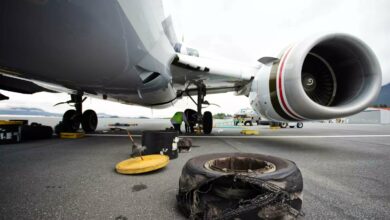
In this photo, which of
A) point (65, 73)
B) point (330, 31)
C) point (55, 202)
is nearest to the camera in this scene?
point (55, 202)

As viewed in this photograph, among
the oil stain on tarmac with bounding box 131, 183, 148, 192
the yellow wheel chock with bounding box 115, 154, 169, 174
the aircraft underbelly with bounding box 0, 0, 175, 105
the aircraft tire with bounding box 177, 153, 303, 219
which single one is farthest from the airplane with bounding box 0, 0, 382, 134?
the aircraft tire with bounding box 177, 153, 303, 219

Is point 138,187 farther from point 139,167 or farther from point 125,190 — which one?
point 139,167

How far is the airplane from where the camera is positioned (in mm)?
1428

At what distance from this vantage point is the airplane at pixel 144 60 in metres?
1.43

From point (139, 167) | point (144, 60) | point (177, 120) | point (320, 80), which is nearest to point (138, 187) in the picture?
point (139, 167)

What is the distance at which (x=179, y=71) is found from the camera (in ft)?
14.1

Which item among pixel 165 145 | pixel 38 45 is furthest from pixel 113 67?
pixel 165 145

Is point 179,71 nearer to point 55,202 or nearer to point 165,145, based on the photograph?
point 165,145

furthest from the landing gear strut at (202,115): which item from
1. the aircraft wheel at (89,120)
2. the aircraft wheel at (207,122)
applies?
the aircraft wheel at (89,120)

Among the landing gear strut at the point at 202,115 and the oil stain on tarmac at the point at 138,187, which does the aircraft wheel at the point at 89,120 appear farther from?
the oil stain on tarmac at the point at 138,187

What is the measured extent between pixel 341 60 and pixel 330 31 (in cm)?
68

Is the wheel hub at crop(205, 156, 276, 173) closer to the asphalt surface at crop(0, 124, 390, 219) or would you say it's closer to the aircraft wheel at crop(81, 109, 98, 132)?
the asphalt surface at crop(0, 124, 390, 219)

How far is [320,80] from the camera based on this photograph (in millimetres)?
3309

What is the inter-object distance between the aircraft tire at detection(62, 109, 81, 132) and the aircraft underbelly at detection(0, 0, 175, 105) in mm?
2892
